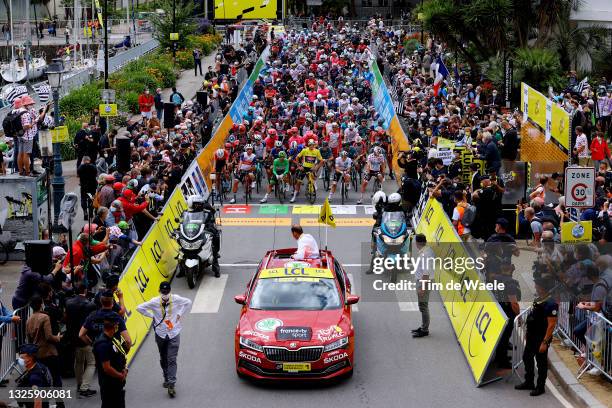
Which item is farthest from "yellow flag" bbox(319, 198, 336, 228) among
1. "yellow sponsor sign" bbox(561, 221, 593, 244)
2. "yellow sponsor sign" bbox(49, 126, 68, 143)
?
Answer: "yellow sponsor sign" bbox(49, 126, 68, 143)

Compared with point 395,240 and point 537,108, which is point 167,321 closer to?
point 395,240

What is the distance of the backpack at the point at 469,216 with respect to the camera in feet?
69.7

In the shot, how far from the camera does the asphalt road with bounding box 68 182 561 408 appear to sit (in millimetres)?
14844

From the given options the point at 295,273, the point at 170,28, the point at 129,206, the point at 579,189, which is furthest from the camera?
the point at 170,28

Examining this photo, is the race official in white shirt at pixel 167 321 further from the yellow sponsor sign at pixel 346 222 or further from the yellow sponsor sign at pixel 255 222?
the yellow sponsor sign at pixel 255 222

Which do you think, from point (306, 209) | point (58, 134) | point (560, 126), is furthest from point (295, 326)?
point (306, 209)

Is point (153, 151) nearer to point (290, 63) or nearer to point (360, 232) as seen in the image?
point (360, 232)

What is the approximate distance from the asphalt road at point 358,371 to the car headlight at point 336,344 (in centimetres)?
63

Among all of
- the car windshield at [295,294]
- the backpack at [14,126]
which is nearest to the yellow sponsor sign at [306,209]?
the backpack at [14,126]

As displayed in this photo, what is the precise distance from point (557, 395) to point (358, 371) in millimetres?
3005

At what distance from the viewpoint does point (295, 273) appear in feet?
55.6

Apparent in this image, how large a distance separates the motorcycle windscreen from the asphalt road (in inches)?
51.0

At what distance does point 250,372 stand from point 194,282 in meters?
5.88

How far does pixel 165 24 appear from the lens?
6262cm
